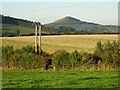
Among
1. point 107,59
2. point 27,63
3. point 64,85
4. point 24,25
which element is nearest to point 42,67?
point 27,63

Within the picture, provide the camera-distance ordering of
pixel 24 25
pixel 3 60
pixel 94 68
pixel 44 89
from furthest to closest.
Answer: pixel 24 25 < pixel 3 60 < pixel 94 68 < pixel 44 89

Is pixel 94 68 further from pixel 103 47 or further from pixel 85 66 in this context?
pixel 103 47

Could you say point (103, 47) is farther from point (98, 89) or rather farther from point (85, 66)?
point (98, 89)

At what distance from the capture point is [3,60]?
89.3ft

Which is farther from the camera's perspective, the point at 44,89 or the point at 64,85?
the point at 64,85

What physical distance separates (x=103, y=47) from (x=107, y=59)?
239 cm

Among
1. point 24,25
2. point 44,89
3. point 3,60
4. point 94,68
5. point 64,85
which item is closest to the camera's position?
point 44,89

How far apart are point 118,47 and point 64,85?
14.3m

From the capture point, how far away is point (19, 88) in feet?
44.0

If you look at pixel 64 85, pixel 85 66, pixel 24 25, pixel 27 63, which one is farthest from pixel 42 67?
pixel 24 25

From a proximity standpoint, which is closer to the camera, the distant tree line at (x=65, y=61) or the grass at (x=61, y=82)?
the grass at (x=61, y=82)

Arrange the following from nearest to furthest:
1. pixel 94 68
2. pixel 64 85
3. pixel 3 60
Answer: pixel 64 85, pixel 94 68, pixel 3 60

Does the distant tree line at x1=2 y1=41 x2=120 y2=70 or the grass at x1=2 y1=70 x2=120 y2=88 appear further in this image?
the distant tree line at x1=2 y1=41 x2=120 y2=70

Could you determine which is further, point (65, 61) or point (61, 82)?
point (65, 61)
